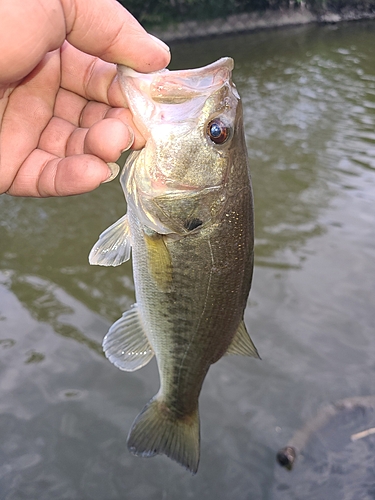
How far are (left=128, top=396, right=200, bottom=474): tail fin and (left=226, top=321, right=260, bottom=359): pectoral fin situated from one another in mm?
467

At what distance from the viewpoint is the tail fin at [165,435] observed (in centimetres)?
211

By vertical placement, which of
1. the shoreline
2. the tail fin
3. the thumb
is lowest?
the shoreline

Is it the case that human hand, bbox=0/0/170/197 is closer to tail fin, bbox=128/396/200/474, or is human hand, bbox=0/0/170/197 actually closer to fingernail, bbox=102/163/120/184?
fingernail, bbox=102/163/120/184

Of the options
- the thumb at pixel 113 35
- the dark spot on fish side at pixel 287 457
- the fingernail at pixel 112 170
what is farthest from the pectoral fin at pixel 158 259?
the dark spot on fish side at pixel 287 457

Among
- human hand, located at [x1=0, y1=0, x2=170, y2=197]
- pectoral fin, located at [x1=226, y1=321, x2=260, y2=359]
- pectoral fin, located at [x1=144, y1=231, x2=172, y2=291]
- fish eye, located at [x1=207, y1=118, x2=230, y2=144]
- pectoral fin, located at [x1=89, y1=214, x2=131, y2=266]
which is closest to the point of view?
human hand, located at [x1=0, y1=0, x2=170, y2=197]

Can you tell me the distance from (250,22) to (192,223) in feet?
93.8

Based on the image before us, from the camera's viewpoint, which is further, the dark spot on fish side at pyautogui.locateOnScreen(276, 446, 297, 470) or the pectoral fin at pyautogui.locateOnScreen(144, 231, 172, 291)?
the dark spot on fish side at pyautogui.locateOnScreen(276, 446, 297, 470)

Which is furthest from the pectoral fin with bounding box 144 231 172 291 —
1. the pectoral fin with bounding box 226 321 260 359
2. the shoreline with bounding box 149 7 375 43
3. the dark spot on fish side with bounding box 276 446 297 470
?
the shoreline with bounding box 149 7 375 43

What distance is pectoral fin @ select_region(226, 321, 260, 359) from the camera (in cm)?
194

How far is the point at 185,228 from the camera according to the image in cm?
167

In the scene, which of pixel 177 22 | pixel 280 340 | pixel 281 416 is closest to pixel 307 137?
pixel 280 340

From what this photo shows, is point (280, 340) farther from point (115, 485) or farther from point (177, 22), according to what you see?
point (177, 22)

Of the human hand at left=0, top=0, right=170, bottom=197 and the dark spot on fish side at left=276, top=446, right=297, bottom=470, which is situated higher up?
the human hand at left=0, top=0, right=170, bottom=197

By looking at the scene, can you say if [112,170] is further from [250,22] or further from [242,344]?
[250,22]
